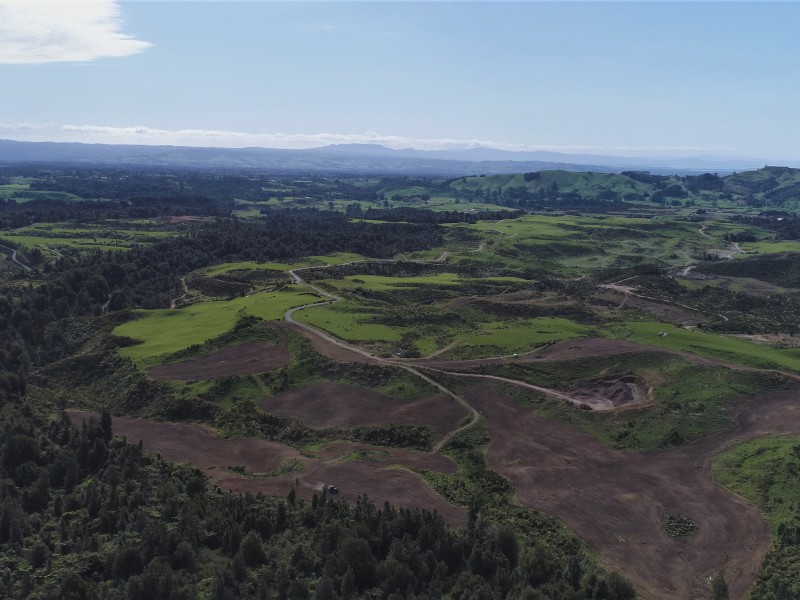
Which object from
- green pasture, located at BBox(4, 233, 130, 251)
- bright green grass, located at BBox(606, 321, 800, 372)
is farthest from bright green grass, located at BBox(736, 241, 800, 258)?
green pasture, located at BBox(4, 233, 130, 251)

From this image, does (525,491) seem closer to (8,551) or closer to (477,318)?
(8,551)

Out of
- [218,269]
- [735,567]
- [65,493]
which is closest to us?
[735,567]

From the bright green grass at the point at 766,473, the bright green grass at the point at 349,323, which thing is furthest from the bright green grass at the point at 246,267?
the bright green grass at the point at 766,473

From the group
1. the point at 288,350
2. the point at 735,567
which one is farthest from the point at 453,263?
the point at 735,567

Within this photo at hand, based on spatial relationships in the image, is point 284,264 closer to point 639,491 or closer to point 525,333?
point 525,333

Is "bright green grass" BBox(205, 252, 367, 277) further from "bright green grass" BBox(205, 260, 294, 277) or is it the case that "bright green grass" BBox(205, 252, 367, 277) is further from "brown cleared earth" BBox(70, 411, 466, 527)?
"brown cleared earth" BBox(70, 411, 466, 527)

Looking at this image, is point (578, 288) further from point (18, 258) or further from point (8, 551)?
point (18, 258)

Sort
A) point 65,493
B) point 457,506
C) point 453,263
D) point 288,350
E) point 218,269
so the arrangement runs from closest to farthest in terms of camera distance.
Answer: point 457,506 < point 65,493 < point 288,350 < point 218,269 < point 453,263

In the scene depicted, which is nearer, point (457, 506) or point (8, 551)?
point (8, 551)
